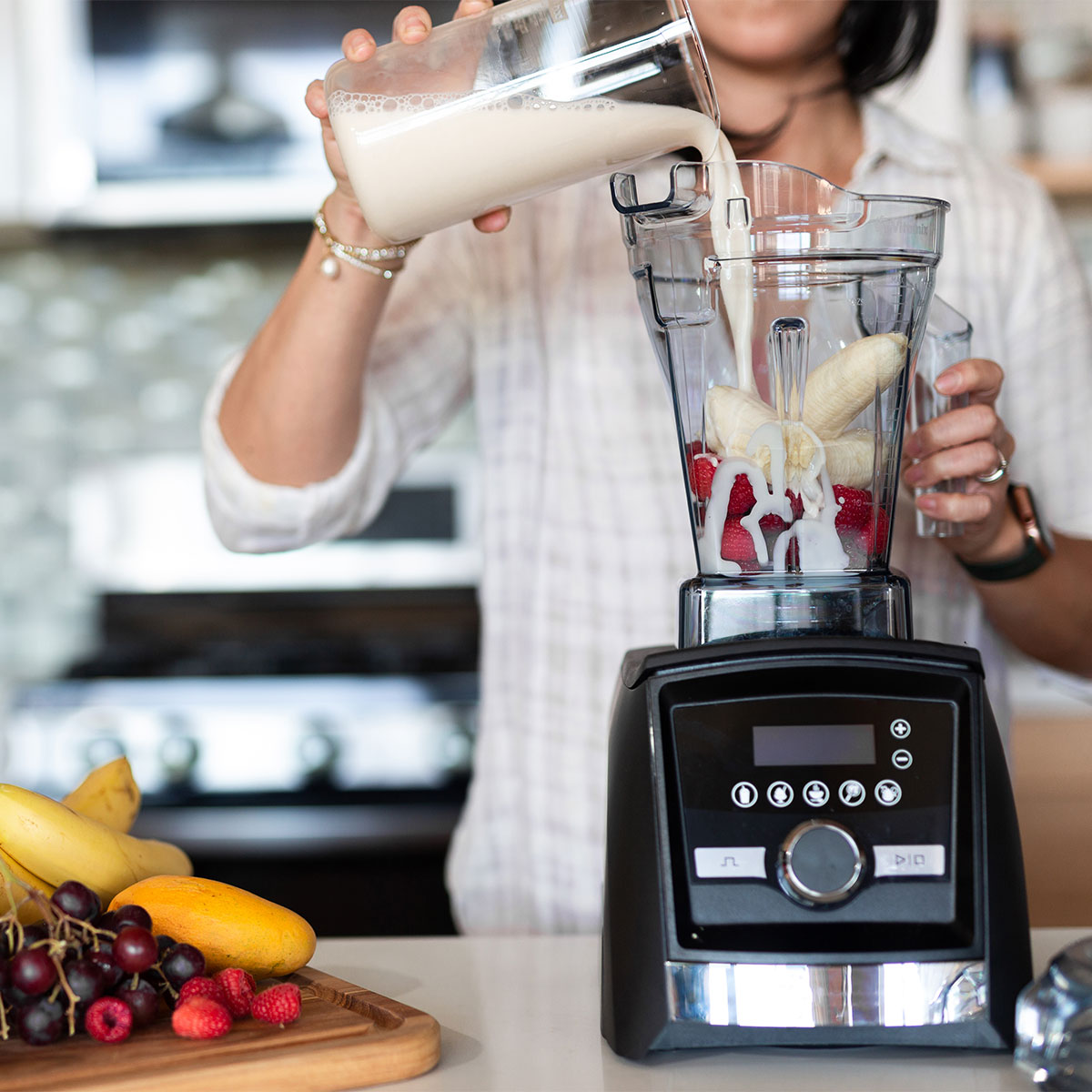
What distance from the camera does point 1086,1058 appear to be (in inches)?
21.7

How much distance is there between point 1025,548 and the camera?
1009 mm

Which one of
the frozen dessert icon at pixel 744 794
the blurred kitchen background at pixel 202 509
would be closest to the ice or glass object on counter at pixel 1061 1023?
the frozen dessert icon at pixel 744 794

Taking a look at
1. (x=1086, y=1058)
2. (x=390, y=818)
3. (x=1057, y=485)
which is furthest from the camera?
(x=390, y=818)

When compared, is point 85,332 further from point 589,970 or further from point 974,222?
point 589,970

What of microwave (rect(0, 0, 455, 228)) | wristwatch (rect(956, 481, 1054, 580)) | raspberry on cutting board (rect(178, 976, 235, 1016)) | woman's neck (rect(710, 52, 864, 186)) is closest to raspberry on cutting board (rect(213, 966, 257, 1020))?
raspberry on cutting board (rect(178, 976, 235, 1016))

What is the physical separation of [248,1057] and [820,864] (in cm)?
26

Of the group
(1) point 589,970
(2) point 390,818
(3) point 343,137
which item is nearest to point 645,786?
(1) point 589,970

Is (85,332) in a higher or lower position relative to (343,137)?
higher

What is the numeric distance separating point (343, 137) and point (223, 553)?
1.65m

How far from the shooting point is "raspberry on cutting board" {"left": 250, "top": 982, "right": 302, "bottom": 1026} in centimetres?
62

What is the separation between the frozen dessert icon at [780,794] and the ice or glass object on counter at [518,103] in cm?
34

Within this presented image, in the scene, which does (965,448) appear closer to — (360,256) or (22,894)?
(360,256)

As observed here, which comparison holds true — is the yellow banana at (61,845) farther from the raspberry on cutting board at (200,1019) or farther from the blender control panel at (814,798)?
the blender control panel at (814,798)

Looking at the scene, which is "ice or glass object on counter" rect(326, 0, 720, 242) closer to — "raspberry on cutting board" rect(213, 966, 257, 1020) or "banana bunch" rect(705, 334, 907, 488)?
"banana bunch" rect(705, 334, 907, 488)
